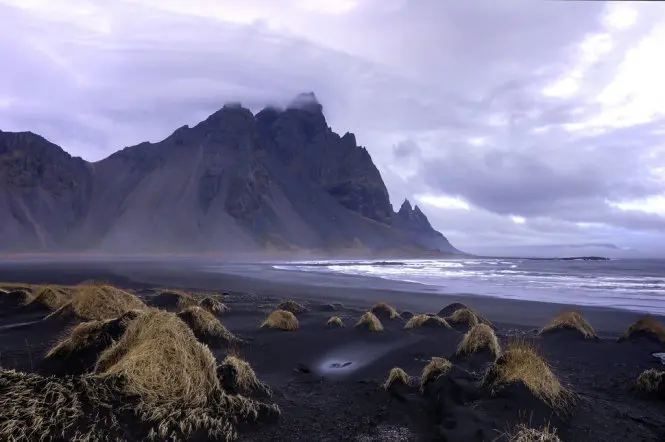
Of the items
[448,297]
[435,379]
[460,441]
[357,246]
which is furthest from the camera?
[357,246]

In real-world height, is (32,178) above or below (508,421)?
above

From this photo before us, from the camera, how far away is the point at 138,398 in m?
7.32

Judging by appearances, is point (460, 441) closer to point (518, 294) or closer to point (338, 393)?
point (338, 393)

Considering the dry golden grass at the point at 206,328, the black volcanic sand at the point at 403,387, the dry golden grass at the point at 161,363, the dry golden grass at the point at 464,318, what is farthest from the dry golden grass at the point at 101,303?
the dry golden grass at the point at 464,318

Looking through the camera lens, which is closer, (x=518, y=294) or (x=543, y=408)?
(x=543, y=408)

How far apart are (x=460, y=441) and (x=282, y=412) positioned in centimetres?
308

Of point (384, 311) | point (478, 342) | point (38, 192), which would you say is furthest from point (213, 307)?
point (38, 192)

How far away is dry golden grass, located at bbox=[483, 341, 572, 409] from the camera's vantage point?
866 cm

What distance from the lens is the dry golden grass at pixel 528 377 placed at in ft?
28.4

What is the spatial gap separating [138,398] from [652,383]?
32.5 ft

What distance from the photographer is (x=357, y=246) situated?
6811 inches

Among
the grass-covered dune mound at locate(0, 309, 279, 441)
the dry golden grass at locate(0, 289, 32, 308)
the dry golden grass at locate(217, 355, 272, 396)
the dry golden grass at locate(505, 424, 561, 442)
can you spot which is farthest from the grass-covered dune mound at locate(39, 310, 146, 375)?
the dry golden grass at locate(0, 289, 32, 308)

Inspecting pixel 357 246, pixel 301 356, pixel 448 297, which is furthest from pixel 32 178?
pixel 301 356

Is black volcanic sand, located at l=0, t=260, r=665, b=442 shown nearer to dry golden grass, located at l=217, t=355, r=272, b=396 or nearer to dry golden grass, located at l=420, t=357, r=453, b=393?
dry golden grass, located at l=420, t=357, r=453, b=393
